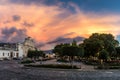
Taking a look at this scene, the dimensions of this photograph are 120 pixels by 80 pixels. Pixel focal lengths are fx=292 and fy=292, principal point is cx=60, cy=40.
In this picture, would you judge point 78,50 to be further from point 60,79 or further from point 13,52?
point 13,52

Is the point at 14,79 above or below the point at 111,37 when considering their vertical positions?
below

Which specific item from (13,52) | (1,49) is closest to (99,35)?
(1,49)

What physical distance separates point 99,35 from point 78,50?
185 ft

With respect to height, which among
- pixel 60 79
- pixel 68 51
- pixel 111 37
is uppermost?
pixel 111 37

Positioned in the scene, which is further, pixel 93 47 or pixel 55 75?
pixel 93 47

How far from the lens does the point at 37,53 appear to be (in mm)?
161250

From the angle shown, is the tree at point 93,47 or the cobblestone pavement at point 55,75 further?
the tree at point 93,47

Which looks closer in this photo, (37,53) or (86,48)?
(86,48)

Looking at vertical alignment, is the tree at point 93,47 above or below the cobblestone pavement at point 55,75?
above

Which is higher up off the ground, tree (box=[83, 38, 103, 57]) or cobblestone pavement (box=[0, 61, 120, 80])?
tree (box=[83, 38, 103, 57])

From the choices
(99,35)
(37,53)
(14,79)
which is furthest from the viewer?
(37,53)

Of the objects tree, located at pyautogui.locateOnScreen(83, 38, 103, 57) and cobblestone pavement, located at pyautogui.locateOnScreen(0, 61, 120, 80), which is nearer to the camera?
cobblestone pavement, located at pyautogui.locateOnScreen(0, 61, 120, 80)

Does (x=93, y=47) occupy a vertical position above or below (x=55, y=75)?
above

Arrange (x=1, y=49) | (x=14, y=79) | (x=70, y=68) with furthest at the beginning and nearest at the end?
(x=1, y=49)
(x=70, y=68)
(x=14, y=79)
